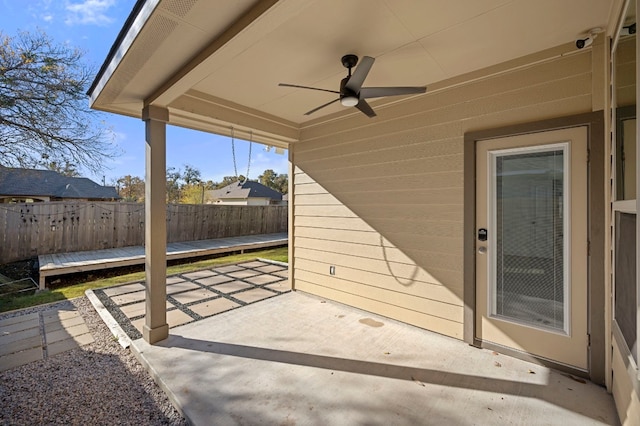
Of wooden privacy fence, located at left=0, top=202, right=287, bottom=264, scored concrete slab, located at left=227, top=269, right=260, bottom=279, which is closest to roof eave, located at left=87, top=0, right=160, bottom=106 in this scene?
scored concrete slab, located at left=227, top=269, right=260, bottom=279

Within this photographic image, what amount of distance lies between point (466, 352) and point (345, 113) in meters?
3.14

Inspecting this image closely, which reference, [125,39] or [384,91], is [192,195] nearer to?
[125,39]

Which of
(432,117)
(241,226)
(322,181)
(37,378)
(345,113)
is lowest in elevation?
(37,378)

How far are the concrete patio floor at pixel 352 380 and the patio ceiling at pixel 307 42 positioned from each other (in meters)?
2.49

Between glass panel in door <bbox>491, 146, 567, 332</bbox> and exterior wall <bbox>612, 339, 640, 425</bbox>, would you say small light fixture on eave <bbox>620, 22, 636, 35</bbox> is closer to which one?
glass panel in door <bbox>491, 146, 567, 332</bbox>

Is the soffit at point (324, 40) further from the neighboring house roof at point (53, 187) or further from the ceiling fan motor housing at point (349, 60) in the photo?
the neighboring house roof at point (53, 187)

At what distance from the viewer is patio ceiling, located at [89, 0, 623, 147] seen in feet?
5.64

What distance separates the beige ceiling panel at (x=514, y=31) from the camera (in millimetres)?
1853

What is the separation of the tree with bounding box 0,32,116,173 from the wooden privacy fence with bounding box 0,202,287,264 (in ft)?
3.85

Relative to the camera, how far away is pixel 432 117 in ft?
10.0

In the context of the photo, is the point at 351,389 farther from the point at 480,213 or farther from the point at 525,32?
the point at 525,32

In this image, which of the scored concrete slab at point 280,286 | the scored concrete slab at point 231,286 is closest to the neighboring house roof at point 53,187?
the scored concrete slab at point 231,286

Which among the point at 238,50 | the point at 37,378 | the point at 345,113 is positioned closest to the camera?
the point at 238,50

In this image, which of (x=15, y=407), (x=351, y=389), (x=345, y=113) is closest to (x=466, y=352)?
(x=351, y=389)
